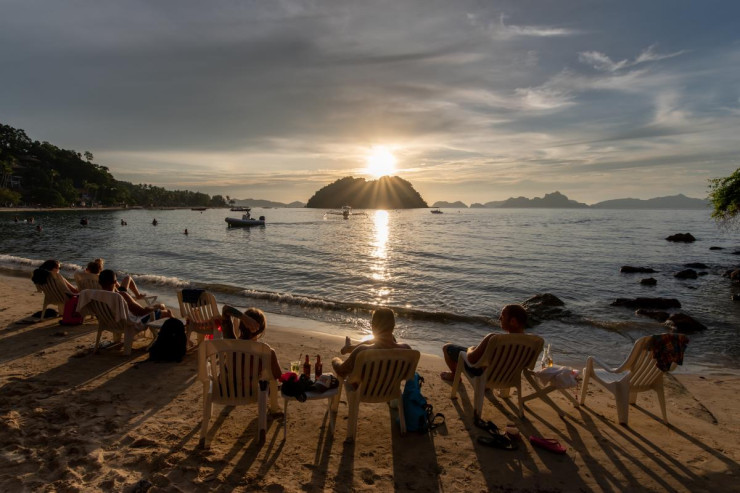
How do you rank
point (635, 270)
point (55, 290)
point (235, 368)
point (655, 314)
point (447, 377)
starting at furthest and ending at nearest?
point (635, 270)
point (655, 314)
point (55, 290)
point (447, 377)
point (235, 368)

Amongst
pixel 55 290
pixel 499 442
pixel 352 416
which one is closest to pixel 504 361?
pixel 499 442

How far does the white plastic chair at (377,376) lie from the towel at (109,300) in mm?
4746

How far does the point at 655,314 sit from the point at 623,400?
11.7 meters

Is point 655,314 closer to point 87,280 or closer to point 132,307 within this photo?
point 132,307

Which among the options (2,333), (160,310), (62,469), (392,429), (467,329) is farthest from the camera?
(467,329)

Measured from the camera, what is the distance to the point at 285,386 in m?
4.76

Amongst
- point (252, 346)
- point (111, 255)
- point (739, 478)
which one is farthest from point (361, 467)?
point (111, 255)

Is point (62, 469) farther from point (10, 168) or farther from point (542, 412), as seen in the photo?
point (10, 168)

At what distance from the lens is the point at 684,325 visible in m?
12.9

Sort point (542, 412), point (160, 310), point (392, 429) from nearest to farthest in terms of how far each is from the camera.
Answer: point (392, 429) → point (542, 412) → point (160, 310)

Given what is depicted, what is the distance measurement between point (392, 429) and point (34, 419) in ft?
14.7

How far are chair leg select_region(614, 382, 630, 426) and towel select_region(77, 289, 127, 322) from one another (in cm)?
813

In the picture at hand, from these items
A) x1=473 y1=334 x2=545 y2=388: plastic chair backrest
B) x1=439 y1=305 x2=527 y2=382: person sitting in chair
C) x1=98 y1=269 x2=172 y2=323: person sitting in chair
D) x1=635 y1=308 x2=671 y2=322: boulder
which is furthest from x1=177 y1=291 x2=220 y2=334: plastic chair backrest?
x1=635 y1=308 x2=671 y2=322: boulder

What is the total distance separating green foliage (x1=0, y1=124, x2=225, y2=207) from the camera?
379 ft
